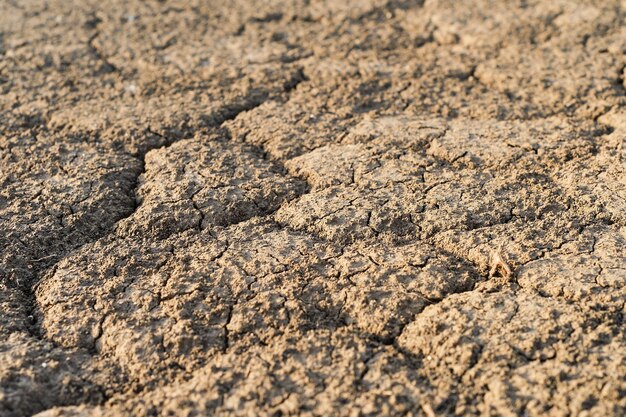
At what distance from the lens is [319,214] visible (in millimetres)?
2486

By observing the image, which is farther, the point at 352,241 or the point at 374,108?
the point at 374,108

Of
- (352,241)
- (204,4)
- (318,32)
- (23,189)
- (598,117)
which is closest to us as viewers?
(352,241)

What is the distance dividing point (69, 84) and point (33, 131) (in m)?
0.43

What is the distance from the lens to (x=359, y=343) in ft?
6.52

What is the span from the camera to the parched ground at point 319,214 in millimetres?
1904

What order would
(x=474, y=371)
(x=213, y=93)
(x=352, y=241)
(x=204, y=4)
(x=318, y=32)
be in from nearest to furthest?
(x=474, y=371) < (x=352, y=241) < (x=213, y=93) < (x=318, y=32) < (x=204, y=4)

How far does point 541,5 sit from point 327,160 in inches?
69.7

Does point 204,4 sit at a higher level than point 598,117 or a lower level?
higher

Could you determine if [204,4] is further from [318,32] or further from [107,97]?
[107,97]

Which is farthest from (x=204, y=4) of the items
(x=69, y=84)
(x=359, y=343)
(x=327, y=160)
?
(x=359, y=343)

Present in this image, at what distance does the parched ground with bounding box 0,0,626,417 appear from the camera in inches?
75.0

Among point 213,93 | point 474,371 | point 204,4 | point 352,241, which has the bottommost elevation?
point 474,371

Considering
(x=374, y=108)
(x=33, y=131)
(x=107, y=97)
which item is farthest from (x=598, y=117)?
(x=33, y=131)

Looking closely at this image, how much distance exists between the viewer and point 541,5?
3.81 metres
